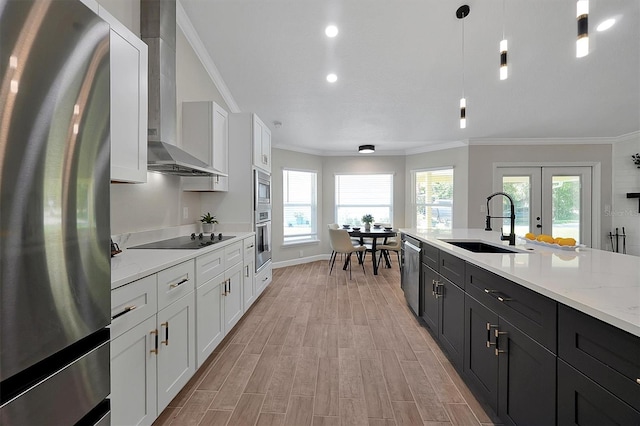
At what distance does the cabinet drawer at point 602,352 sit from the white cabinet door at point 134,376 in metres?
1.76

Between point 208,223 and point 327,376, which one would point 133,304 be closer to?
point 327,376

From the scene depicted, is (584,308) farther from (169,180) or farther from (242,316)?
(169,180)

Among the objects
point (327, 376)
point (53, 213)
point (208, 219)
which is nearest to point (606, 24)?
point (327, 376)

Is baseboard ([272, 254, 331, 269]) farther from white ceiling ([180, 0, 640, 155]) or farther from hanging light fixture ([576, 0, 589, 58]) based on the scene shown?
hanging light fixture ([576, 0, 589, 58])

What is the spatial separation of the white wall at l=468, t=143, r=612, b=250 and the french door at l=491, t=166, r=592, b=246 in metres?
0.17

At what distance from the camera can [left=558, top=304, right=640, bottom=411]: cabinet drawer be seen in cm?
76

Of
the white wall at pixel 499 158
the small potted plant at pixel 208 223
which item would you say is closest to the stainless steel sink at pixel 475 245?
the small potted plant at pixel 208 223

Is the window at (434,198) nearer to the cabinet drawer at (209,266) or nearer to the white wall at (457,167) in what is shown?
the white wall at (457,167)

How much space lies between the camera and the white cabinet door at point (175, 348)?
147 cm

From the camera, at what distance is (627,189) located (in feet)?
15.9

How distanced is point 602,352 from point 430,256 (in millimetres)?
1669

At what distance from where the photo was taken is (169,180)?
8.82 ft

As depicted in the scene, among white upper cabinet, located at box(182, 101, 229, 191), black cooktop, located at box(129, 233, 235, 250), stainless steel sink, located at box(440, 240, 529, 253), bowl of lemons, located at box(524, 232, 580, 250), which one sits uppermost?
white upper cabinet, located at box(182, 101, 229, 191)

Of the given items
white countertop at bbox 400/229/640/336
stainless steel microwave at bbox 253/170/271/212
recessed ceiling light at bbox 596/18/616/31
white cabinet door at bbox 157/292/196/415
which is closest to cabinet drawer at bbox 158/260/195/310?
white cabinet door at bbox 157/292/196/415
